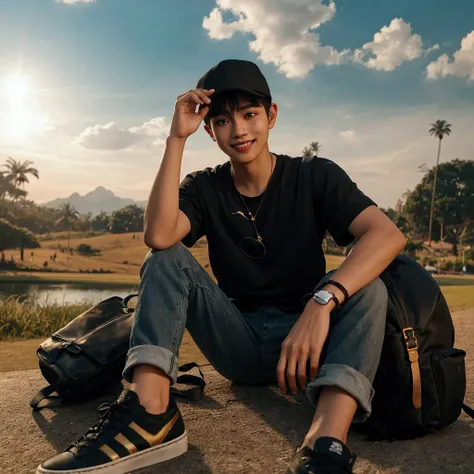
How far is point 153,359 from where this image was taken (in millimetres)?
2004

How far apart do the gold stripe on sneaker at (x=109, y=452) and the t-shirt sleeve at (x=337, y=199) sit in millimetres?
1339

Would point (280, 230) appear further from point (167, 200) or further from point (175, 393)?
point (175, 393)

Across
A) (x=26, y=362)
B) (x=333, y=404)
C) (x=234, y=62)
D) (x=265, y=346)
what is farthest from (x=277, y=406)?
(x=26, y=362)

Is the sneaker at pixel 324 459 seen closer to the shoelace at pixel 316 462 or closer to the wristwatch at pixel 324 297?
the shoelace at pixel 316 462

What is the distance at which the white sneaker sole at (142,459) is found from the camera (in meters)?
1.81

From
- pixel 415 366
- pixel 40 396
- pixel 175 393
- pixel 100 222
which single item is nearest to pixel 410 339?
pixel 415 366

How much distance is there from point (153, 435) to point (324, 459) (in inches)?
26.8

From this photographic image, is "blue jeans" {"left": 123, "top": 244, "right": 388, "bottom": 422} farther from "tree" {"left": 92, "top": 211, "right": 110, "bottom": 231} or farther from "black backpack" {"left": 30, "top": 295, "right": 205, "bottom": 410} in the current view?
"tree" {"left": 92, "top": 211, "right": 110, "bottom": 231}

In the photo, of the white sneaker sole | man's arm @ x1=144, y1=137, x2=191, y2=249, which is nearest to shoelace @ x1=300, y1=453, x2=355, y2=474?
the white sneaker sole

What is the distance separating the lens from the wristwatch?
1.93m

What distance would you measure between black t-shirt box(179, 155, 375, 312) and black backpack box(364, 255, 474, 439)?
50cm

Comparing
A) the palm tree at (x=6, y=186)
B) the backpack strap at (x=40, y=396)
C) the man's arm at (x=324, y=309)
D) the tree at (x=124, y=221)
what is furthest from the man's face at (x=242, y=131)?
the palm tree at (x=6, y=186)

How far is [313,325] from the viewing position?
1.91 meters

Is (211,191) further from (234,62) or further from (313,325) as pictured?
(313,325)
